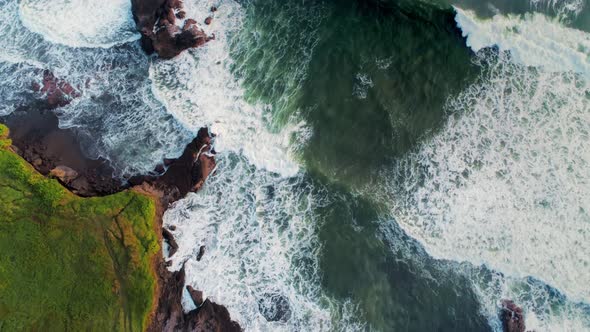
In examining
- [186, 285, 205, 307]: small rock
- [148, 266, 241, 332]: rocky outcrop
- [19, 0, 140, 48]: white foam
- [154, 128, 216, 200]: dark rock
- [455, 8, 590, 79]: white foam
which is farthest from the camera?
[19, 0, 140, 48]: white foam

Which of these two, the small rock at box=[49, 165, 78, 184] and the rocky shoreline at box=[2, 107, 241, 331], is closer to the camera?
the rocky shoreline at box=[2, 107, 241, 331]

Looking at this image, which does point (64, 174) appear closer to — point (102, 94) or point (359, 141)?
point (102, 94)

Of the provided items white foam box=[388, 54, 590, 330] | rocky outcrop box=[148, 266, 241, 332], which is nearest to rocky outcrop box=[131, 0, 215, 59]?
rocky outcrop box=[148, 266, 241, 332]

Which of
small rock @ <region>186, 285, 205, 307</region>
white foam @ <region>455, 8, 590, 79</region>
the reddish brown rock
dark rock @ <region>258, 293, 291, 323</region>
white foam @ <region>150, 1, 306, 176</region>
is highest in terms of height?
white foam @ <region>455, 8, 590, 79</region>

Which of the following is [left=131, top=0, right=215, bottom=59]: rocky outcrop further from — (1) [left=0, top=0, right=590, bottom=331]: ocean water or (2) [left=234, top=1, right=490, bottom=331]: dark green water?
(2) [left=234, top=1, right=490, bottom=331]: dark green water

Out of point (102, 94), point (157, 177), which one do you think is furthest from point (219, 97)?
point (102, 94)

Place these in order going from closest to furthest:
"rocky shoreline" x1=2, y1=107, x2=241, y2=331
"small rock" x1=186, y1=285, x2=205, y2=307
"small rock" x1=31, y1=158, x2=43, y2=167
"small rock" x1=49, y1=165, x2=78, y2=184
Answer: "rocky shoreline" x1=2, y1=107, x2=241, y2=331 → "small rock" x1=186, y1=285, x2=205, y2=307 → "small rock" x1=49, y1=165, x2=78, y2=184 → "small rock" x1=31, y1=158, x2=43, y2=167

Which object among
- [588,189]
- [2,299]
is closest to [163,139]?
[2,299]

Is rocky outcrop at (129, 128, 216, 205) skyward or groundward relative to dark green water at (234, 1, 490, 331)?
groundward
